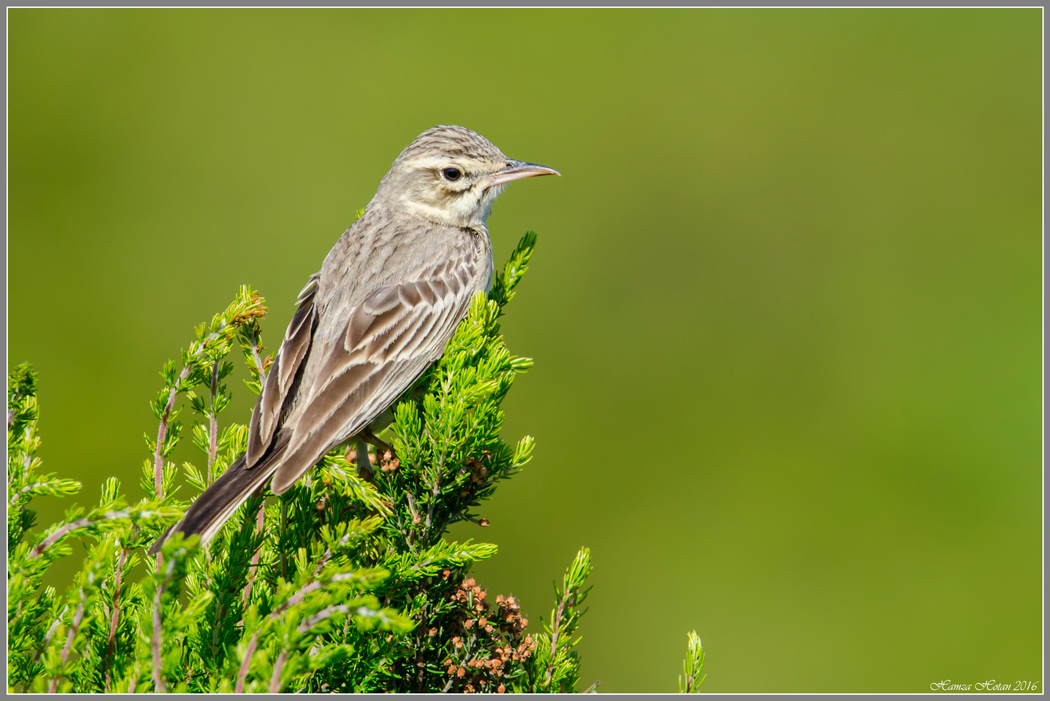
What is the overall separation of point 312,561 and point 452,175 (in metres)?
2.97

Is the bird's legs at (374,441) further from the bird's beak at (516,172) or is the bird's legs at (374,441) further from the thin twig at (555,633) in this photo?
the bird's beak at (516,172)

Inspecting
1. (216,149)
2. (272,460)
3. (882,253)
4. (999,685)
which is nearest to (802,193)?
(882,253)

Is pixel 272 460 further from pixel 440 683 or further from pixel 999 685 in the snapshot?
pixel 999 685

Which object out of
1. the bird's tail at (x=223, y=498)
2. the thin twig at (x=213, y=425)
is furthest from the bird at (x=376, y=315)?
the thin twig at (x=213, y=425)

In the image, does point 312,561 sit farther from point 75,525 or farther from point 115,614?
point 75,525

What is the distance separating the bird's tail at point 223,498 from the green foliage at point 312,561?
0.34ft

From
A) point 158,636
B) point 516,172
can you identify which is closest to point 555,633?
point 158,636

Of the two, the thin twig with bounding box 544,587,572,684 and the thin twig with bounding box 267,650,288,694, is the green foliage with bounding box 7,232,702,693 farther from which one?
the thin twig with bounding box 267,650,288,694

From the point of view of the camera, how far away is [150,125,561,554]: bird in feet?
11.6

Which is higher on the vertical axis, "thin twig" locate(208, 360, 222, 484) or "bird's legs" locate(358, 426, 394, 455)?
"thin twig" locate(208, 360, 222, 484)

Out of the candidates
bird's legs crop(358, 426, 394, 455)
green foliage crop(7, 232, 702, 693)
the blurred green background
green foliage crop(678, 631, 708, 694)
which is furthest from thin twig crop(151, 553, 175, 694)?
the blurred green background

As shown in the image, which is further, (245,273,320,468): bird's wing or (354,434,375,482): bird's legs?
(354,434,375,482): bird's legs

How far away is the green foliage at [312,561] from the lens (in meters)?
2.75

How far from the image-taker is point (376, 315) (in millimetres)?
4465
